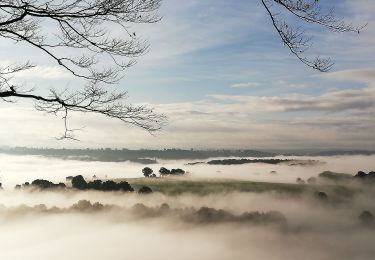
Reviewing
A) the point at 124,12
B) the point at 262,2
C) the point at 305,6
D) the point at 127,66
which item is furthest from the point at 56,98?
the point at 305,6

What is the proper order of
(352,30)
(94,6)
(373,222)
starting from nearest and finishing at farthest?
(352,30) < (94,6) < (373,222)

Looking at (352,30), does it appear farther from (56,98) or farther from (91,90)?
(56,98)

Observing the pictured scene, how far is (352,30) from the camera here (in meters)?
9.23

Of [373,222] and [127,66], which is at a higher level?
[127,66]

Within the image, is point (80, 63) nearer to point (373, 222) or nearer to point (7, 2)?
point (7, 2)

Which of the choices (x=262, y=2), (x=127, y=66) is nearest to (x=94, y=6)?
(x=127, y=66)

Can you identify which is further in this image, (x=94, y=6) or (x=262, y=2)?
(x=94, y=6)

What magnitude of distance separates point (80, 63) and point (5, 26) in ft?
6.46

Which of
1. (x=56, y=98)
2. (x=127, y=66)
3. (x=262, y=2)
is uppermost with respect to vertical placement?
(x=262, y=2)

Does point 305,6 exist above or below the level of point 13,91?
above

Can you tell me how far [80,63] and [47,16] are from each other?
1727mm

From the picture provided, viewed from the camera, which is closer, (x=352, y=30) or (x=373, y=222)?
(x=352, y=30)

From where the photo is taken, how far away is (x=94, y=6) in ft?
35.8

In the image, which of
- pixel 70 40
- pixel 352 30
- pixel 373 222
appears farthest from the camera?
pixel 373 222
